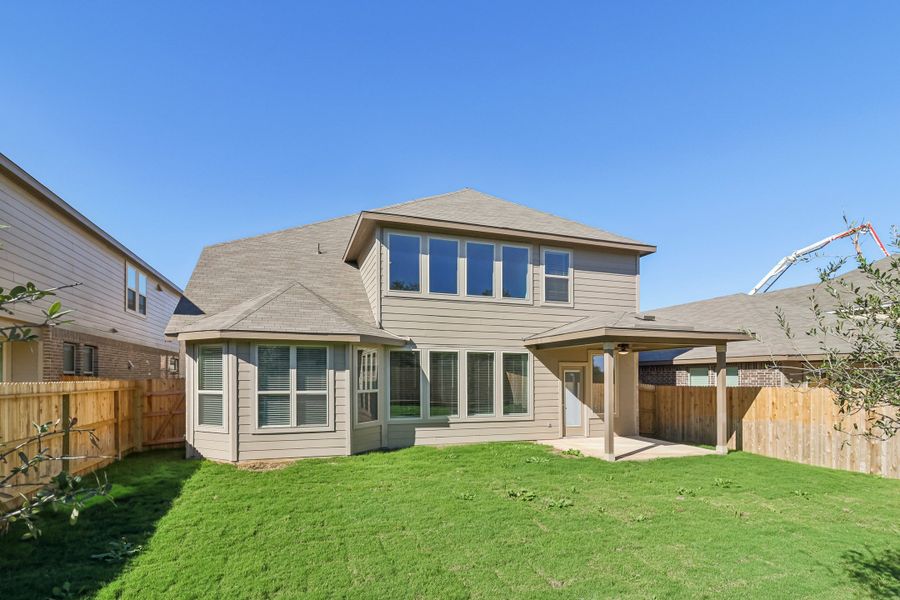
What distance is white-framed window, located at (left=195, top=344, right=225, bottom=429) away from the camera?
9.65 metres

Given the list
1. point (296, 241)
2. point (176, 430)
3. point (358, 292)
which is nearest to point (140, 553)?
point (176, 430)

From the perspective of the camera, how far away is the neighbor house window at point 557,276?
12570mm

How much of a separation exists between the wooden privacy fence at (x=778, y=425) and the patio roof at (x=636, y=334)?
66.4 inches

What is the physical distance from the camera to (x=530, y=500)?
696cm

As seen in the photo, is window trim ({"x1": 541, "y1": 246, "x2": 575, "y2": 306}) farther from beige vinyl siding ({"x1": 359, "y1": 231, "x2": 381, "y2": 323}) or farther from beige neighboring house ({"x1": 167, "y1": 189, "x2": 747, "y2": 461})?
beige vinyl siding ({"x1": 359, "y1": 231, "x2": 381, "y2": 323})

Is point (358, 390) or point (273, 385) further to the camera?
point (358, 390)

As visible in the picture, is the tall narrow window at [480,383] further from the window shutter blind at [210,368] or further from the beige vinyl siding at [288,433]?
the window shutter blind at [210,368]

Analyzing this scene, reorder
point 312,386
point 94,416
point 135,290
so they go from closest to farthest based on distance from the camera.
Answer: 1. point 94,416
2. point 312,386
3. point 135,290

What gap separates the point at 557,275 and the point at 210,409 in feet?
28.5

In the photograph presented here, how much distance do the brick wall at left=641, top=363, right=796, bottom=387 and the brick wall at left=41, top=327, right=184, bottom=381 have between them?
16444 mm

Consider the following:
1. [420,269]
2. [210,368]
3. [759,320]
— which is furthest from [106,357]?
[759,320]

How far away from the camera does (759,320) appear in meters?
15.7

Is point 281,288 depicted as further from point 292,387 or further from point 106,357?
point 106,357

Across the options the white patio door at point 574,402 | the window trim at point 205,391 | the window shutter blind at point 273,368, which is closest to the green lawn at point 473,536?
the window trim at point 205,391
